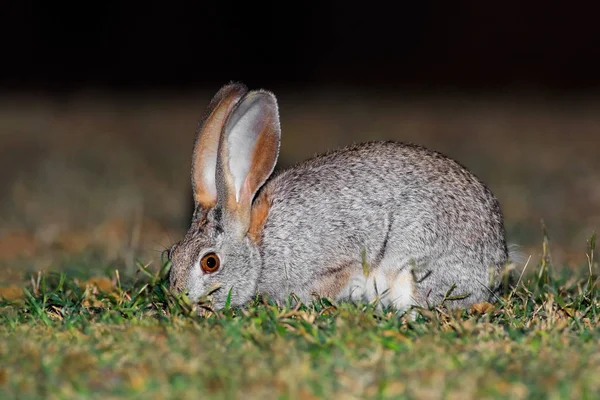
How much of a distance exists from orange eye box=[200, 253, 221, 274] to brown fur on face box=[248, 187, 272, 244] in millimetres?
311

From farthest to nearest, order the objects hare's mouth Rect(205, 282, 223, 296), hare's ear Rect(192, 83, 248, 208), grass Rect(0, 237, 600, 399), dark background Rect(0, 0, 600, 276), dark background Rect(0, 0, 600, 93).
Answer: dark background Rect(0, 0, 600, 93)
dark background Rect(0, 0, 600, 276)
hare's ear Rect(192, 83, 248, 208)
hare's mouth Rect(205, 282, 223, 296)
grass Rect(0, 237, 600, 399)

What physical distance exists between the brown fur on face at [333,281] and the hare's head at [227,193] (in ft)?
1.32

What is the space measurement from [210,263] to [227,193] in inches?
17.1

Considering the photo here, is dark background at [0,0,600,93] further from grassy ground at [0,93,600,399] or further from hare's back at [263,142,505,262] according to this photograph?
hare's back at [263,142,505,262]

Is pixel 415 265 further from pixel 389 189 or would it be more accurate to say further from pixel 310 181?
pixel 310 181

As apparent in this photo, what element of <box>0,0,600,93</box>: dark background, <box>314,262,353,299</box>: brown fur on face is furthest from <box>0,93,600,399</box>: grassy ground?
<box>0,0,600,93</box>: dark background

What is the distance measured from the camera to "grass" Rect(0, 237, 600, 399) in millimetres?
3668

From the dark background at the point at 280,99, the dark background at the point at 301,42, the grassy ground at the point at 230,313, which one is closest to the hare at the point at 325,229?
the grassy ground at the point at 230,313

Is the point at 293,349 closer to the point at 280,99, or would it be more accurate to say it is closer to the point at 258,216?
the point at 258,216

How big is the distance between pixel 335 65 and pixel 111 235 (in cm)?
1409

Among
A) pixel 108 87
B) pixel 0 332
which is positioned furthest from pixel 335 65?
pixel 0 332

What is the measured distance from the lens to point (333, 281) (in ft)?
18.9

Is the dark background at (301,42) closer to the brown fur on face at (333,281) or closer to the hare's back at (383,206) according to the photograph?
the hare's back at (383,206)

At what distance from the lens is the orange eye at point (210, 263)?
555cm
